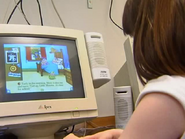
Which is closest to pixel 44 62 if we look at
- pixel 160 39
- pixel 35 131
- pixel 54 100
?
pixel 54 100

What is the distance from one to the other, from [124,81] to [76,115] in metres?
0.39

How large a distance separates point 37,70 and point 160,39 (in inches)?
24.6

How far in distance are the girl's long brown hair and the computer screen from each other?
533 mm

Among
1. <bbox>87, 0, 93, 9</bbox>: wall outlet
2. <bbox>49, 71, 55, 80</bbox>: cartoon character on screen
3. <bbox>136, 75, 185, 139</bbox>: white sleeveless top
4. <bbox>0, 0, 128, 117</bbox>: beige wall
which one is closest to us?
<bbox>136, 75, 185, 139</bbox>: white sleeveless top

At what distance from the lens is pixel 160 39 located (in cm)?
48

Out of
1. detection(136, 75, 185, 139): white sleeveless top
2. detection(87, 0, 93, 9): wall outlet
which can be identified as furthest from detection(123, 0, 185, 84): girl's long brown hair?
detection(87, 0, 93, 9): wall outlet

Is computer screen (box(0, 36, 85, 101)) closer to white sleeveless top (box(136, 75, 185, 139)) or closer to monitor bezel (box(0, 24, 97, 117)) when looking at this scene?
monitor bezel (box(0, 24, 97, 117))

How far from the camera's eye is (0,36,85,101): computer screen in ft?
3.14

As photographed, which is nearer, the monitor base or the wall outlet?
the monitor base

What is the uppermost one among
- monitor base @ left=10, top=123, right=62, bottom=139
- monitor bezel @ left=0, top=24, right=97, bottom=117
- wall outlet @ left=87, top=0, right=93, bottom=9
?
wall outlet @ left=87, top=0, right=93, bottom=9

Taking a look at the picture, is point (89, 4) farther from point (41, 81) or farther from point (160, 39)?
point (160, 39)

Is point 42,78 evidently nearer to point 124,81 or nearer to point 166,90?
point 124,81

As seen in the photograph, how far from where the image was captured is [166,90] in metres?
0.40

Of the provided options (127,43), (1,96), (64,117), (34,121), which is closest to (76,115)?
(64,117)
